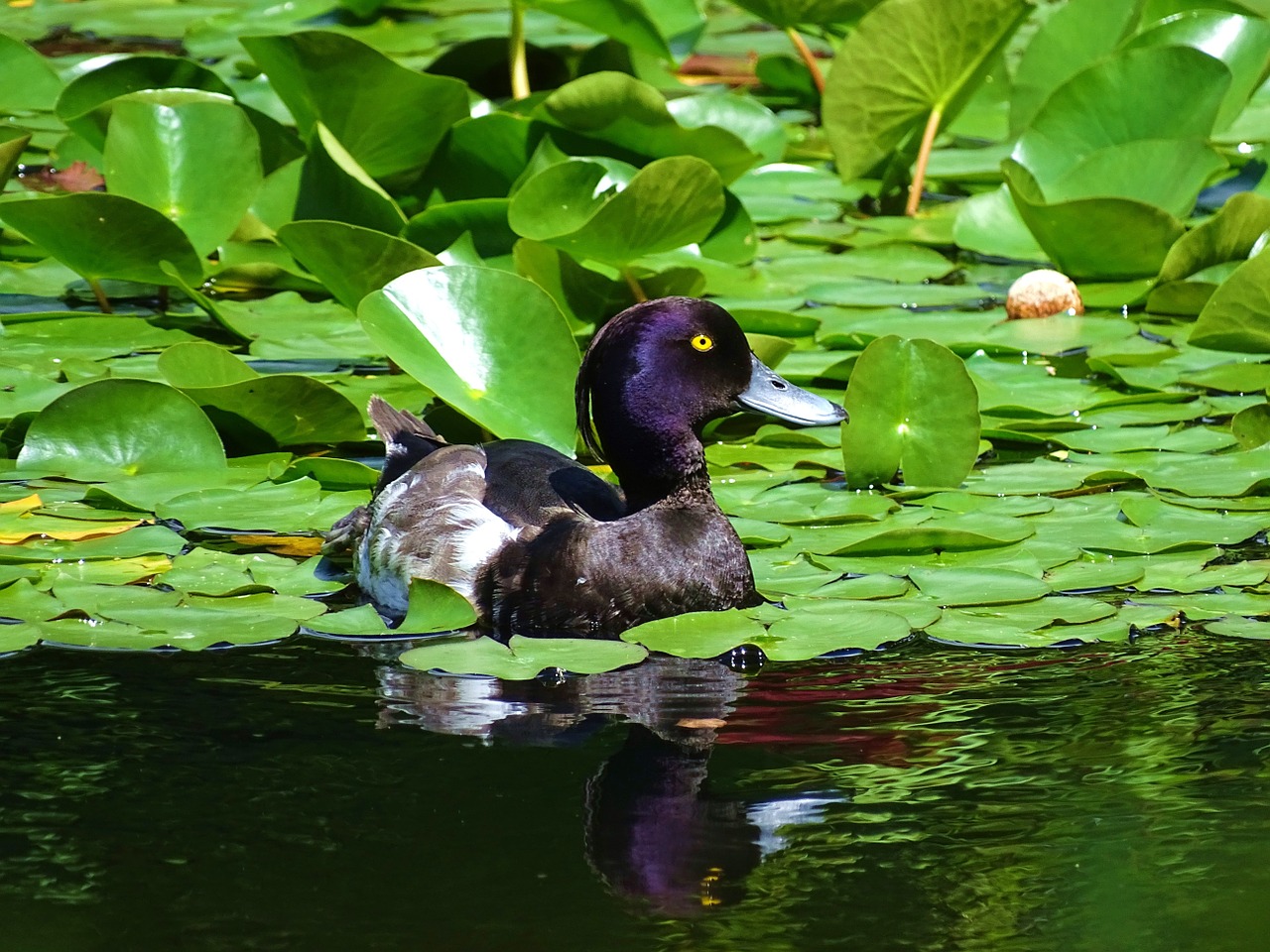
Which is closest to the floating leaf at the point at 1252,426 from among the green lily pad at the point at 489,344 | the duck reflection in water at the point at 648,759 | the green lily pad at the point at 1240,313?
the green lily pad at the point at 1240,313

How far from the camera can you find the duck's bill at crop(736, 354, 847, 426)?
4355 mm

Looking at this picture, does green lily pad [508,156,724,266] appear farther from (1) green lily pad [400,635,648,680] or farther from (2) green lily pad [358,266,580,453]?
(1) green lily pad [400,635,648,680]

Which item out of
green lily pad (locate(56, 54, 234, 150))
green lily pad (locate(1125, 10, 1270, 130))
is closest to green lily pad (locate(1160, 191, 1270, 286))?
green lily pad (locate(1125, 10, 1270, 130))

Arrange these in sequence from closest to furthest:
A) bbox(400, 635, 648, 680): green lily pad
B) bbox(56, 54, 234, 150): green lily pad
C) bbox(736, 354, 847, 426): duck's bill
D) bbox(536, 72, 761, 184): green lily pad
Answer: bbox(400, 635, 648, 680): green lily pad < bbox(736, 354, 847, 426): duck's bill < bbox(536, 72, 761, 184): green lily pad < bbox(56, 54, 234, 150): green lily pad

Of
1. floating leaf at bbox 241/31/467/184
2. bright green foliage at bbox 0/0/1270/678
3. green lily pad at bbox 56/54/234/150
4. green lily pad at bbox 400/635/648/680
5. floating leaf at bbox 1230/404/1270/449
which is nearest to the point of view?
green lily pad at bbox 400/635/648/680

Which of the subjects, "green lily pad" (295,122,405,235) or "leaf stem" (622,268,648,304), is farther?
"green lily pad" (295,122,405,235)

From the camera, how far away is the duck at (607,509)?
4.02 metres

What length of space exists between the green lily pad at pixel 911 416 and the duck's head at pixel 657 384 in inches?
21.4

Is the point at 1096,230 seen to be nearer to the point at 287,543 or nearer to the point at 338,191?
the point at 338,191

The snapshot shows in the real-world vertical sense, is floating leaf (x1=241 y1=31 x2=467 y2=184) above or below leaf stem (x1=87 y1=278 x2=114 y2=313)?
above

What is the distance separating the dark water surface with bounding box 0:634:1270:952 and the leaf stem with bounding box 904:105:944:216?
3909 mm

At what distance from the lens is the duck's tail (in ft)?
15.3

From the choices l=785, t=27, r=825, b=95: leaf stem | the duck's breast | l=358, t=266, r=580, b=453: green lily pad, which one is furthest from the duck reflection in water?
l=785, t=27, r=825, b=95: leaf stem

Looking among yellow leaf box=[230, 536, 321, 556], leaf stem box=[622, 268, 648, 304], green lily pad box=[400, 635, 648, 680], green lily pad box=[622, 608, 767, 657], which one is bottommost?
green lily pad box=[400, 635, 648, 680]
